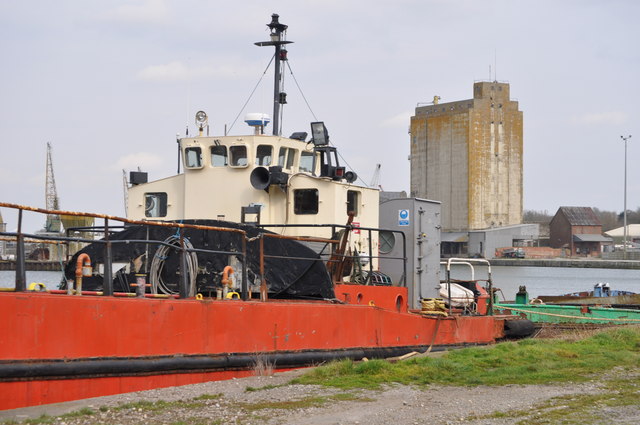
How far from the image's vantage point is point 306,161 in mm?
14078

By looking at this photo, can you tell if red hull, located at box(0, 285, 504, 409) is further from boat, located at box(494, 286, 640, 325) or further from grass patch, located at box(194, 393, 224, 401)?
boat, located at box(494, 286, 640, 325)

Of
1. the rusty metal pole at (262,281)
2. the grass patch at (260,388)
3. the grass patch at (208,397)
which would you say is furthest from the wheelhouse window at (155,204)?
the grass patch at (208,397)

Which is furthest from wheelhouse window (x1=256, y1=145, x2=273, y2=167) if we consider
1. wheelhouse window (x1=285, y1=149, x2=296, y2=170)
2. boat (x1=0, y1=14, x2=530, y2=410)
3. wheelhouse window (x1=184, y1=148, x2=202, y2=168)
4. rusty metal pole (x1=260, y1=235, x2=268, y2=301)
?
rusty metal pole (x1=260, y1=235, x2=268, y2=301)

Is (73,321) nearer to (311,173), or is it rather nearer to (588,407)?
(588,407)

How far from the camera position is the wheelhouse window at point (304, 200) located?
1323 cm

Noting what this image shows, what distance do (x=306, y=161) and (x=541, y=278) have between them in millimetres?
56585

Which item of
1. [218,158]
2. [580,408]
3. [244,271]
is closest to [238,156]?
[218,158]

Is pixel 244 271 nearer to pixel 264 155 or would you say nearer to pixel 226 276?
pixel 226 276

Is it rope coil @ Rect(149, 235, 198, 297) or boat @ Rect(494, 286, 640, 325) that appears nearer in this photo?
rope coil @ Rect(149, 235, 198, 297)

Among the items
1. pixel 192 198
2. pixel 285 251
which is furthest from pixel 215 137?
pixel 285 251

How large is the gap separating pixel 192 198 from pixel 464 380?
212 inches

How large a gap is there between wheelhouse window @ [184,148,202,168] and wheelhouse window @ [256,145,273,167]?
2.96ft

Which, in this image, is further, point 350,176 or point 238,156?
point 350,176

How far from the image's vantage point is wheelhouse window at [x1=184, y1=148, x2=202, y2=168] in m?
13.6
